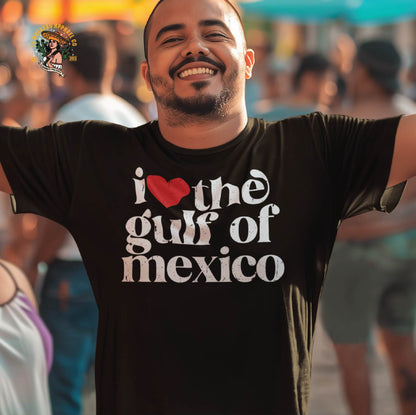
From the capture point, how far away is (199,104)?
6.48 ft

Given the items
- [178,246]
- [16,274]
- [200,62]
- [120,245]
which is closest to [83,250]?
[120,245]

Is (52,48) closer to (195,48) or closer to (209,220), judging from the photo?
(195,48)

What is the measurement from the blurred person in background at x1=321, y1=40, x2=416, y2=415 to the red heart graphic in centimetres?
197

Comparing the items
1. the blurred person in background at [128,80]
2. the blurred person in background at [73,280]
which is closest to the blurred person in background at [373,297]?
the blurred person in background at [73,280]

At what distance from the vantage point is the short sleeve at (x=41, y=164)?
6.80 feet

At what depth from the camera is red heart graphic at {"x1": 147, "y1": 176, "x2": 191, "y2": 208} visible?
201 cm

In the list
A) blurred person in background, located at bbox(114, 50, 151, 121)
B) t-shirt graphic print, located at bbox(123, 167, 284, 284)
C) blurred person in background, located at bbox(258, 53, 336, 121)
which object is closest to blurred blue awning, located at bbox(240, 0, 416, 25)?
blurred person in background, located at bbox(258, 53, 336, 121)

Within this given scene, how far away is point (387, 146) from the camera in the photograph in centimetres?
193

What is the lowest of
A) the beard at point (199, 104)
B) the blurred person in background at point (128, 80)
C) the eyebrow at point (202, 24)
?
the beard at point (199, 104)

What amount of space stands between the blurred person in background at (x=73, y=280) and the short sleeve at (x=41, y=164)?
1.40 m

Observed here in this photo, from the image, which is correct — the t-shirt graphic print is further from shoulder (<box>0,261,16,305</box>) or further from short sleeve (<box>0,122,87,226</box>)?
shoulder (<box>0,261,16,305</box>)

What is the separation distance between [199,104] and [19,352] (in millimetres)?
1178

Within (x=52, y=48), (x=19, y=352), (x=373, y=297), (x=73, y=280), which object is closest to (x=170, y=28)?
(x=52, y=48)

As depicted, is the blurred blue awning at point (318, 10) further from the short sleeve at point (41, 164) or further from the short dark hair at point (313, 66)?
the short sleeve at point (41, 164)
